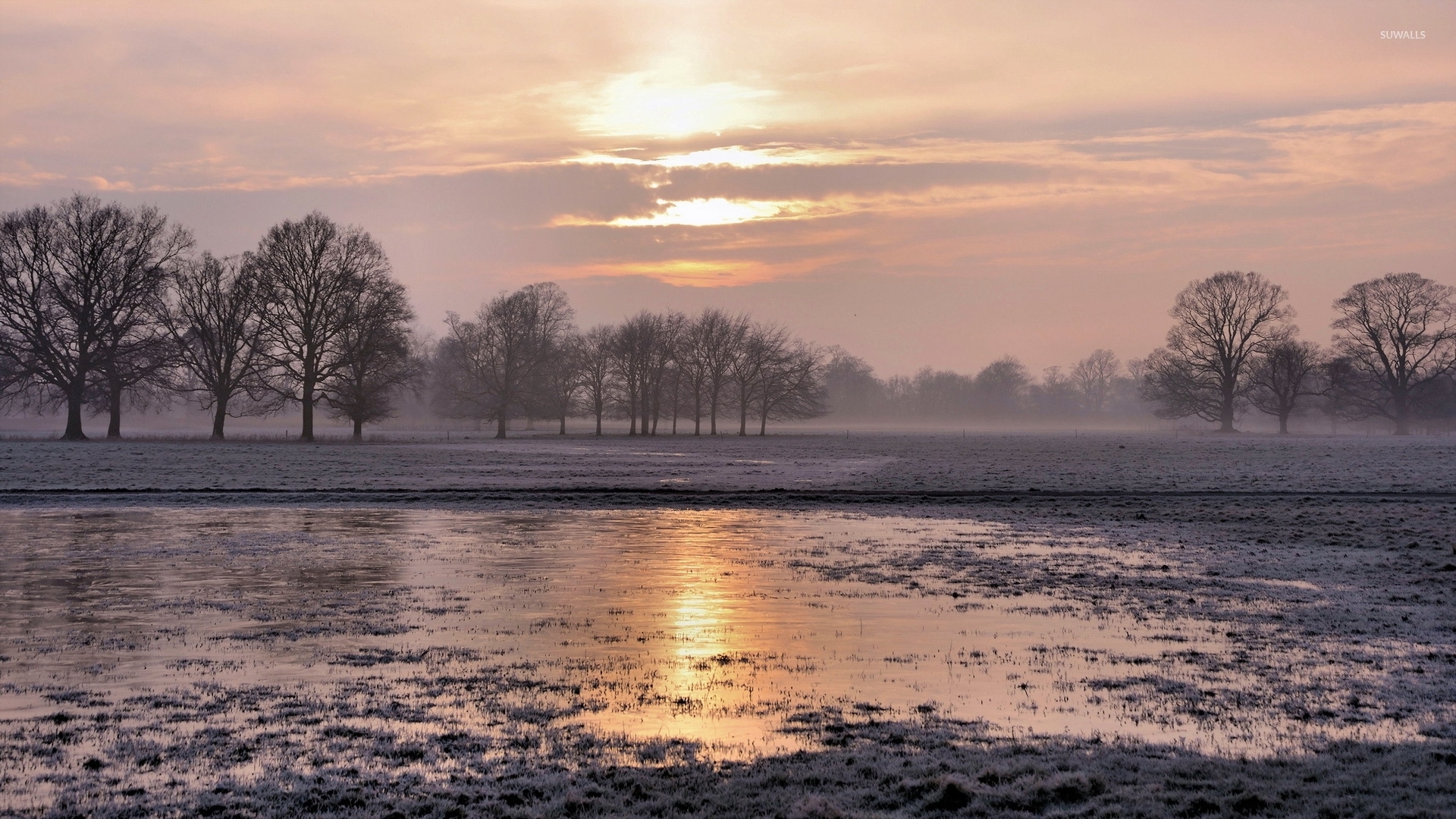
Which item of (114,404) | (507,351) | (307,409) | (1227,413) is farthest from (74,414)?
(1227,413)

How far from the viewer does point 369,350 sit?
7638cm

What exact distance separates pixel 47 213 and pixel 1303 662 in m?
80.6

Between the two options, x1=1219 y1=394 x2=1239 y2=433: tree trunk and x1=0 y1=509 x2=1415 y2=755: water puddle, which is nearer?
x1=0 y1=509 x2=1415 y2=755: water puddle

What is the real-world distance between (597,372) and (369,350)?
4336cm

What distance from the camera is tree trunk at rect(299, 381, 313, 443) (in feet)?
247

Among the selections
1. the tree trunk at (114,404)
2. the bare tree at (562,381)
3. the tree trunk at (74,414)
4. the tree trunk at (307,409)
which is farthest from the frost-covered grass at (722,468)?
the bare tree at (562,381)

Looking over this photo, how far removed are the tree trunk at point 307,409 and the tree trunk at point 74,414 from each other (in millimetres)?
13424

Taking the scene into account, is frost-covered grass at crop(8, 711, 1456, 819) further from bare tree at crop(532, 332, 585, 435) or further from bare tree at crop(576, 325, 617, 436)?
bare tree at crop(576, 325, 617, 436)

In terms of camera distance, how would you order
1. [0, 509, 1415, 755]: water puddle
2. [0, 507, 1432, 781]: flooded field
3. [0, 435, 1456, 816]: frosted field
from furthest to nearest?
[0, 509, 1415, 755]: water puddle < [0, 507, 1432, 781]: flooded field < [0, 435, 1456, 816]: frosted field

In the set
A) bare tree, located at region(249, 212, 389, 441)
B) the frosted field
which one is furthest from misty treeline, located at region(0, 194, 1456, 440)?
the frosted field

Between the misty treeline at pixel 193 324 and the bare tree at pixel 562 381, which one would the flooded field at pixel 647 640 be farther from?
the bare tree at pixel 562 381

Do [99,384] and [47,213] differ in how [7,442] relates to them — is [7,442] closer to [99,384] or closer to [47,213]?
[99,384]

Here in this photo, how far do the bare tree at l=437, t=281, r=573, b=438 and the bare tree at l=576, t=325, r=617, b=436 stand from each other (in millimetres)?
8782

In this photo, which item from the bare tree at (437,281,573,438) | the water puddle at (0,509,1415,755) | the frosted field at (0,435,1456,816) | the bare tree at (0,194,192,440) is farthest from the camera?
the bare tree at (437,281,573,438)
